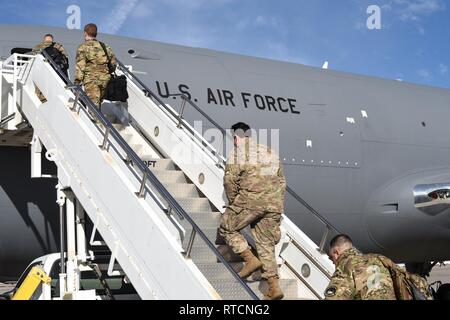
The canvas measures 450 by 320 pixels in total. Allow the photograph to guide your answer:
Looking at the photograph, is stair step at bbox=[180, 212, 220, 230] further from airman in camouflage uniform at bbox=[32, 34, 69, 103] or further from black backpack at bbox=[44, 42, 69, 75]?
black backpack at bbox=[44, 42, 69, 75]

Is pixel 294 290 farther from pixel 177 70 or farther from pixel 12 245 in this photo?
pixel 177 70

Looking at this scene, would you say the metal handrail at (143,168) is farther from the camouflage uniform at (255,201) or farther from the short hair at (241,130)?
the short hair at (241,130)

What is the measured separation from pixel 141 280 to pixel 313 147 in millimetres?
6669

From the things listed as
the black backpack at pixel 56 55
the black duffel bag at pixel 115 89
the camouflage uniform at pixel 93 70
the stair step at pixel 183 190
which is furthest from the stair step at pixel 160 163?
the black backpack at pixel 56 55

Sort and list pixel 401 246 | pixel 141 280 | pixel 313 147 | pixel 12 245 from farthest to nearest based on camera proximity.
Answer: pixel 401 246 → pixel 313 147 → pixel 12 245 → pixel 141 280

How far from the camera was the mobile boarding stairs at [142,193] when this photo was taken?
589 cm

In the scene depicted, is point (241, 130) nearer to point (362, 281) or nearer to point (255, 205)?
point (255, 205)

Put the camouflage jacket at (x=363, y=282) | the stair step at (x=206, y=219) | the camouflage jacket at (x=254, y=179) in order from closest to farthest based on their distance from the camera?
the camouflage jacket at (x=363, y=282) < the camouflage jacket at (x=254, y=179) < the stair step at (x=206, y=219)

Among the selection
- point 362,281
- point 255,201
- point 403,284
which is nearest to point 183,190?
point 255,201

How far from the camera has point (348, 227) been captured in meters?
12.6

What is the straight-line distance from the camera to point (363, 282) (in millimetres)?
4766

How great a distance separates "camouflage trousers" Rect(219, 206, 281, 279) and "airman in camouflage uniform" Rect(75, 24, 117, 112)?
279 centimetres

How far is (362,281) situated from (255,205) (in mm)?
1688
